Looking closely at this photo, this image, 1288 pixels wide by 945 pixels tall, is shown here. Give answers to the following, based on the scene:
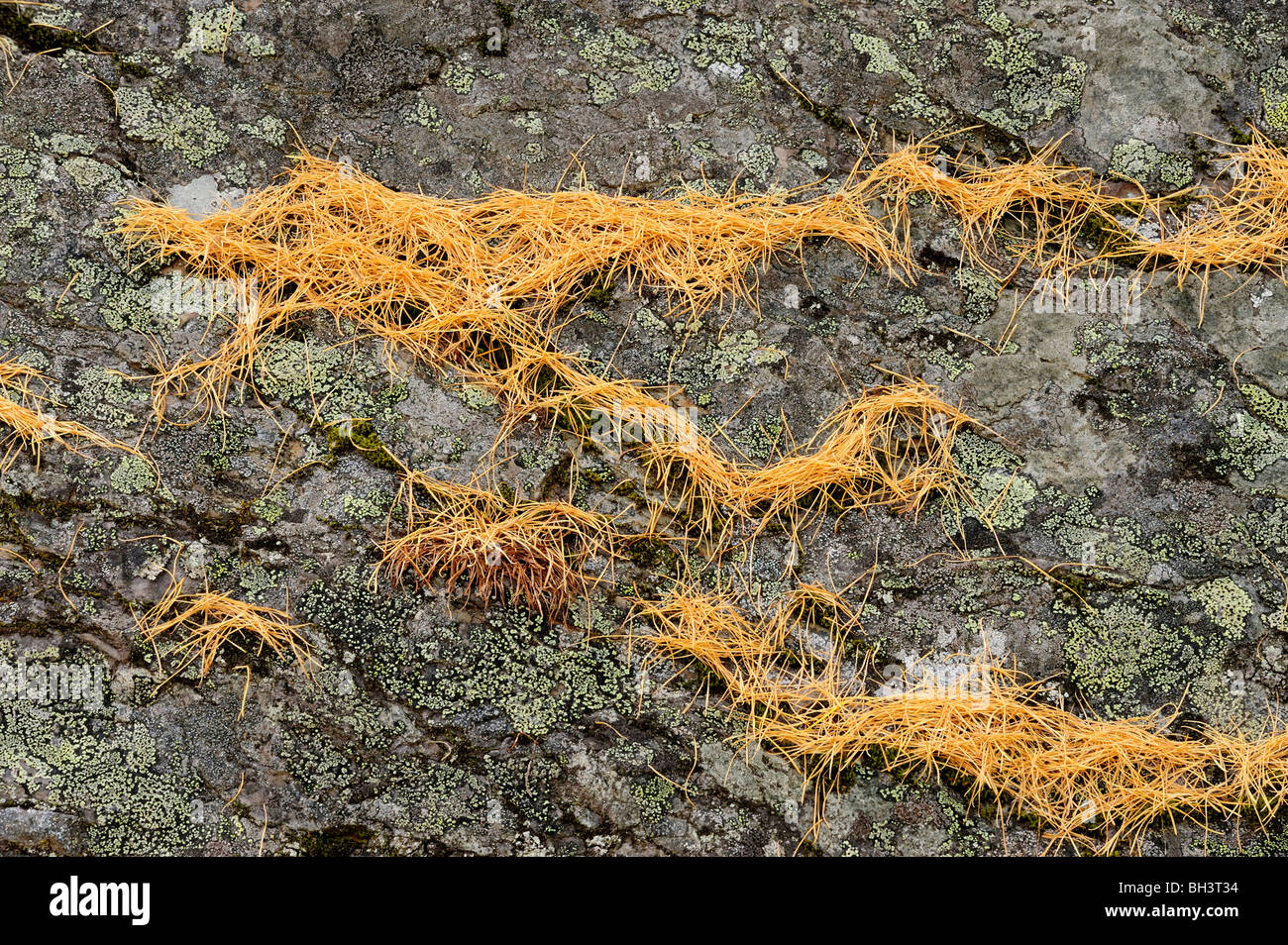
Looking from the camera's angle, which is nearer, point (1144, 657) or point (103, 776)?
point (103, 776)

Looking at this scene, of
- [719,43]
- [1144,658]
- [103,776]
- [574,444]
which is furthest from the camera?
[719,43]

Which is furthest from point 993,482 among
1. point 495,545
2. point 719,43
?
point 719,43

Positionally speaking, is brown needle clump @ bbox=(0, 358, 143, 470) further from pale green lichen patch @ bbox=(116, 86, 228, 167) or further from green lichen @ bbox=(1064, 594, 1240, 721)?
green lichen @ bbox=(1064, 594, 1240, 721)

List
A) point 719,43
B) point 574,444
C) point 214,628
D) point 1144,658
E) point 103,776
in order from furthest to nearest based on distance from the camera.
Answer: point 719,43 < point 574,444 < point 1144,658 < point 214,628 < point 103,776

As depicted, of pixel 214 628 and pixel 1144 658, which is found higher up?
pixel 214 628

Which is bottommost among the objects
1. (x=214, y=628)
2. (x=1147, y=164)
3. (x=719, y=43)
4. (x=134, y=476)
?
(x=214, y=628)

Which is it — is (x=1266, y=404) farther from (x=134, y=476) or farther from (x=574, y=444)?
(x=134, y=476)

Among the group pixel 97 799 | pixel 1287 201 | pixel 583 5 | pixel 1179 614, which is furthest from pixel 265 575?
pixel 1287 201

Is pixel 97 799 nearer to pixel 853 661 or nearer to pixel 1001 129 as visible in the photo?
pixel 853 661
